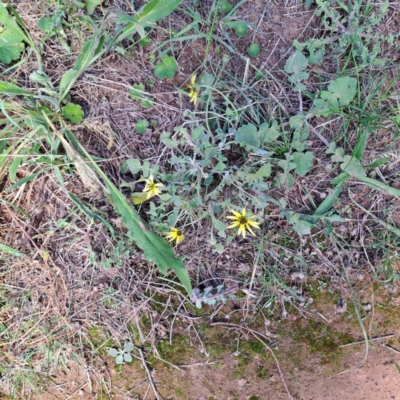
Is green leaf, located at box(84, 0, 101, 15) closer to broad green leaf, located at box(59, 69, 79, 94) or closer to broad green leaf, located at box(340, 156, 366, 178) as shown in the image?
broad green leaf, located at box(59, 69, 79, 94)

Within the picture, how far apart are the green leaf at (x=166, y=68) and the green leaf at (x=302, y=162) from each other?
746 mm

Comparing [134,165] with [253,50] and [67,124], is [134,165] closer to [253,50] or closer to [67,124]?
[67,124]

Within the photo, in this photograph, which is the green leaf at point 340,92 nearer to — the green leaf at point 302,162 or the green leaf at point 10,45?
the green leaf at point 302,162

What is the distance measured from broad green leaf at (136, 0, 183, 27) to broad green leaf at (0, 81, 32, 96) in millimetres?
659

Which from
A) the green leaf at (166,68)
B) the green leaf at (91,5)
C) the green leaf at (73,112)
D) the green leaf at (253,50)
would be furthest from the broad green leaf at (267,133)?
the green leaf at (91,5)

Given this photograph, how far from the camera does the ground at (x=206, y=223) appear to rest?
2043mm

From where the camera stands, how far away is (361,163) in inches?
79.5

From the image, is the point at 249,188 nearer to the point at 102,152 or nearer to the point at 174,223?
the point at 174,223

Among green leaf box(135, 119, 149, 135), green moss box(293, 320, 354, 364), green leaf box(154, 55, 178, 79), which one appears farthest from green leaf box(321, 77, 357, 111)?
green moss box(293, 320, 354, 364)

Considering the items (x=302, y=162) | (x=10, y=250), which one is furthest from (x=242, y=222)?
(x=10, y=250)

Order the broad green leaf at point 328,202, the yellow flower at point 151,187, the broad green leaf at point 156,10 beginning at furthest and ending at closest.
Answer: the broad green leaf at point 328,202 < the yellow flower at point 151,187 < the broad green leaf at point 156,10

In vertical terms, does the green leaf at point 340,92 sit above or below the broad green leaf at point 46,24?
below

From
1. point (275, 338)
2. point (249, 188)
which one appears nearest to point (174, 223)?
point (249, 188)

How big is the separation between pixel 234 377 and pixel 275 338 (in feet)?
0.97
